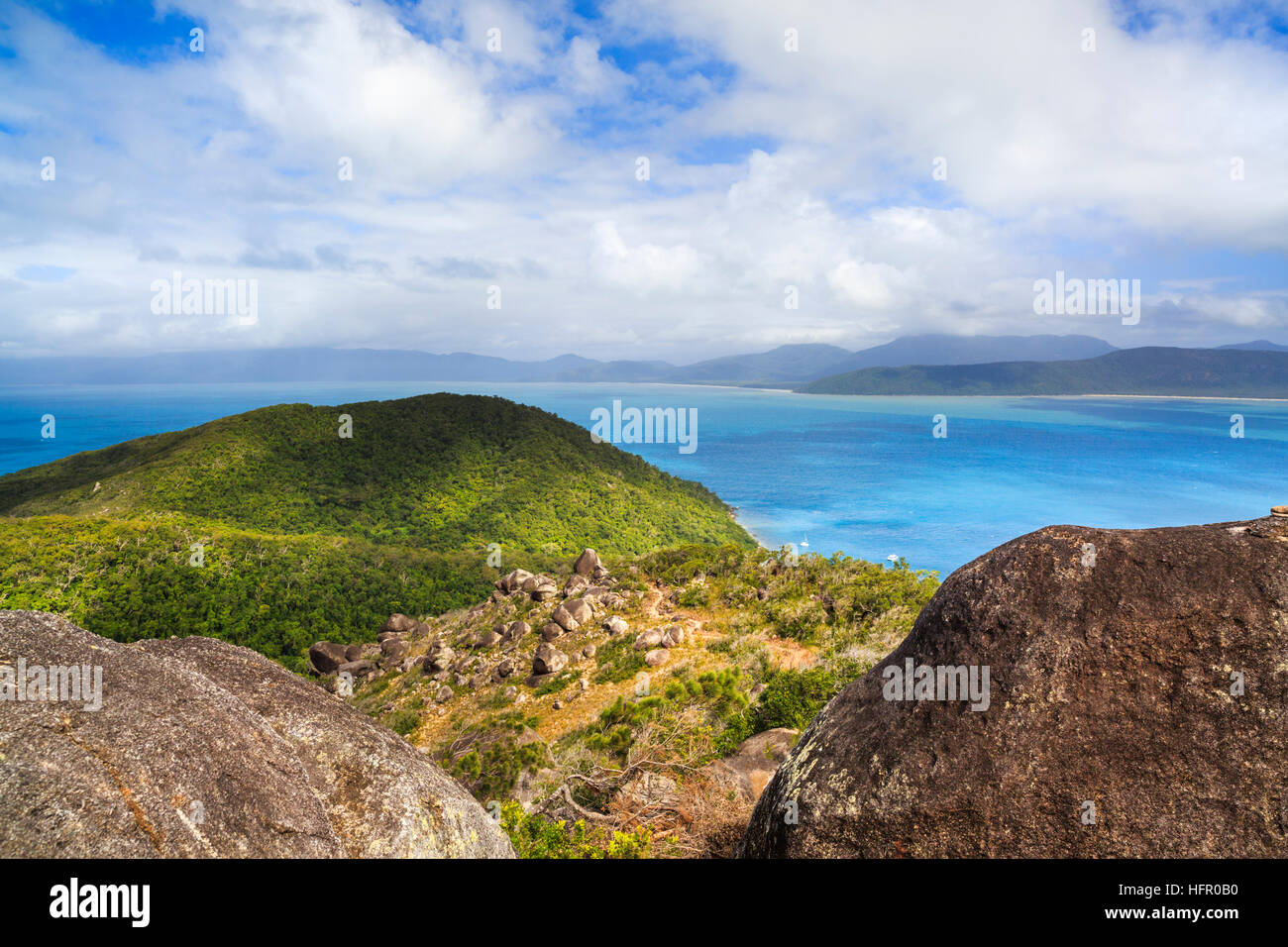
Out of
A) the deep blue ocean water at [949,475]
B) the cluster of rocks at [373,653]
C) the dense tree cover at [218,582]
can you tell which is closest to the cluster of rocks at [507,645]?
the cluster of rocks at [373,653]

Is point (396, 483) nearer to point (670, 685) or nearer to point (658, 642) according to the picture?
point (658, 642)

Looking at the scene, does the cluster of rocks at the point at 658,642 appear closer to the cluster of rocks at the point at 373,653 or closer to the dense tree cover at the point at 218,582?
the cluster of rocks at the point at 373,653

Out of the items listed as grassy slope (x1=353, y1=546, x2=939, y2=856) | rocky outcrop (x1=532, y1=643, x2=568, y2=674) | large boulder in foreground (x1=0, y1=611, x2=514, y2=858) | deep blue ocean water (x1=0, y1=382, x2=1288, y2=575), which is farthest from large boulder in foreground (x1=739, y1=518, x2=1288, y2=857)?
deep blue ocean water (x1=0, y1=382, x2=1288, y2=575)

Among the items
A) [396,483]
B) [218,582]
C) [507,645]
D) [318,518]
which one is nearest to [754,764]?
[507,645]

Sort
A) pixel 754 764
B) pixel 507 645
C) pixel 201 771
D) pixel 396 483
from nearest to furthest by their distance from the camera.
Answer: pixel 201 771 < pixel 754 764 < pixel 507 645 < pixel 396 483

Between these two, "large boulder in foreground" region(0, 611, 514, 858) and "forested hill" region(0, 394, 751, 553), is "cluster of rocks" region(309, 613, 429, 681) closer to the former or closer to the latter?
"large boulder in foreground" region(0, 611, 514, 858)
